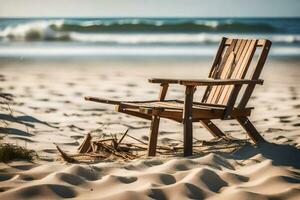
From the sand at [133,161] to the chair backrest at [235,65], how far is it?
54 centimetres

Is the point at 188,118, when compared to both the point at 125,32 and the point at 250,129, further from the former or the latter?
the point at 125,32

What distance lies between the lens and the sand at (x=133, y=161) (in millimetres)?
3464

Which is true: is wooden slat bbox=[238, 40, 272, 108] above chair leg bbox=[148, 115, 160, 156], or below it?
Answer: above

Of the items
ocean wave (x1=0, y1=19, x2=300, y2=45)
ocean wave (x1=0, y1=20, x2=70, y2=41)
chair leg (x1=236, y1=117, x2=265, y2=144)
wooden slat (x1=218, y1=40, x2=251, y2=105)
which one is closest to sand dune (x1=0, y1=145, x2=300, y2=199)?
chair leg (x1=236, y1=117, x2=265, y2=144)

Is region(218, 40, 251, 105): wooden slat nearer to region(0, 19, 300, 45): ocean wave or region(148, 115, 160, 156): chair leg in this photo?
region(148, 115, 160, 156): chair leg

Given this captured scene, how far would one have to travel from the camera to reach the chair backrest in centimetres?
474

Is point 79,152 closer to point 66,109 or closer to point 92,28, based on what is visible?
point 66,109

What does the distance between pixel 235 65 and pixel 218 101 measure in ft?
1.46

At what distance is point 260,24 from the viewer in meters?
34.0

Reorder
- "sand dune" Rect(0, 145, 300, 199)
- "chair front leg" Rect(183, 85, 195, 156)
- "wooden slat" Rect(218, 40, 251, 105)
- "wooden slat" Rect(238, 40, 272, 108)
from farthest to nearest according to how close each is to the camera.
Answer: "wooden slat" Rect(218, 40, 251, 105)
"wooden slat" Rect(238, 40, 272, 108)
"chair front leg" Rect(183, 85, 195, 156)
"sand dune" Rect(0, 145, 300, 199)

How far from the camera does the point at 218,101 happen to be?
16.4 ft

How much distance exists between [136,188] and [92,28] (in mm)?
30967

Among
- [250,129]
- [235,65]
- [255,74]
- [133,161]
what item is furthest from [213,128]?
[133,161]

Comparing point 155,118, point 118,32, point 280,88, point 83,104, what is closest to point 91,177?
point 155,118
